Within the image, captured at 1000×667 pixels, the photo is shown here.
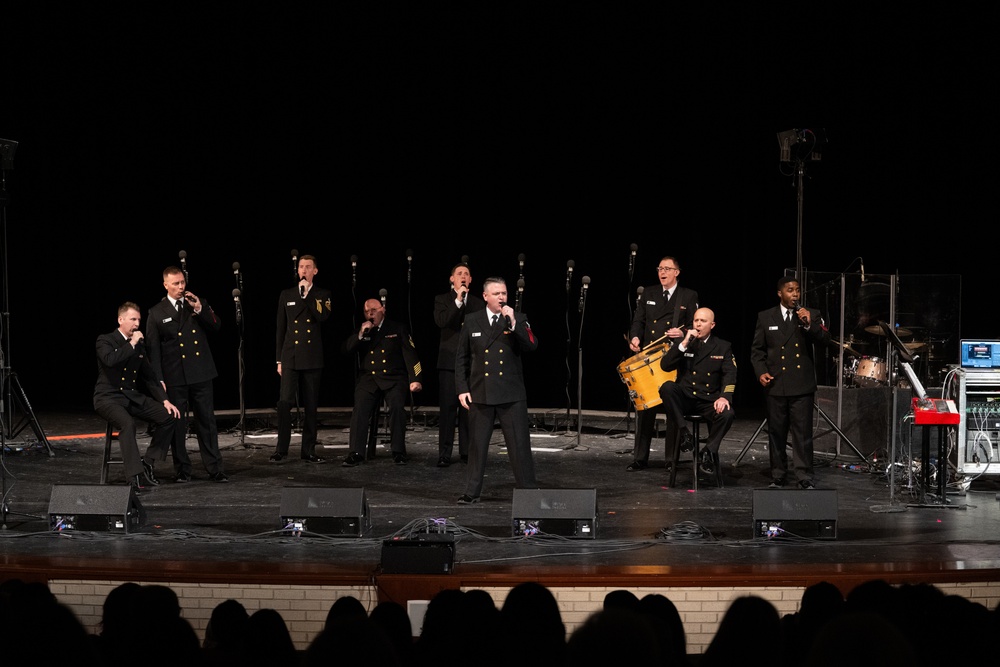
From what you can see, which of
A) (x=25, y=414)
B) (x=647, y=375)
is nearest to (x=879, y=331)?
(x=647, y=375)

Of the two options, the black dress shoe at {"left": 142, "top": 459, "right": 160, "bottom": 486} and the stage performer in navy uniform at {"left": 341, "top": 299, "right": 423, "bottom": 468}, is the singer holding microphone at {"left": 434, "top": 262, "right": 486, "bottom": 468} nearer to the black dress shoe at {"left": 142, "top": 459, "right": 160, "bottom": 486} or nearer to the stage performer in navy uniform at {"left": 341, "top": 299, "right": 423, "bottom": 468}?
the stage performer in navy uniform at {"left": 341, "top": 299, "right": 423, "bottom": 468}

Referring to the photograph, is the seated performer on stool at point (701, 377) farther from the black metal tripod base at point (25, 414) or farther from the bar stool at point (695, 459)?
the black metal tripod base at point (25, 414)

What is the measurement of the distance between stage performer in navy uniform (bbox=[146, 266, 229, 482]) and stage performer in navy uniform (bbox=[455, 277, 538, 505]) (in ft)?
7.39

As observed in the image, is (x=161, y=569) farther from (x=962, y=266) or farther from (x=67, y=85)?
(x=962, y=266)

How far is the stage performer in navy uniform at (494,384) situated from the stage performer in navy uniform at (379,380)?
6.15 ft

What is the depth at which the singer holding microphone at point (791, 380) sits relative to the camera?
27.3 feet

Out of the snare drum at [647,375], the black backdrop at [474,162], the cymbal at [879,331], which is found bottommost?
the snare drum at [647,375]

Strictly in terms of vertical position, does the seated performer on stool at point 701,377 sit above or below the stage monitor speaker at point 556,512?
above

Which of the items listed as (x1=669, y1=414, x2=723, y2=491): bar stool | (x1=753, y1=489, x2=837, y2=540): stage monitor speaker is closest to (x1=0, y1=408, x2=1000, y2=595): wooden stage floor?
(x1=753, y1=489, x2=837, y2=540): stage monitor speaker

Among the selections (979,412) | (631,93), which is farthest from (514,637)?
(631,93)

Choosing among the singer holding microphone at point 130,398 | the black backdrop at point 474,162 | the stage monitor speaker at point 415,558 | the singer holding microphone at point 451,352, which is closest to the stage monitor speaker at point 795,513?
the stage monitor speaker at point 415,558

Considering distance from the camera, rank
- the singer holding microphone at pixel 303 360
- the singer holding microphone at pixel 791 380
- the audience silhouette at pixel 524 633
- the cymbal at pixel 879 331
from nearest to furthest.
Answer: the audience silhouette at pixel 524 633 → the singer holding microphone at pixel 791 380 → the singer holding microphone at pixel 303 360 → the cymbal at pixel 879 331

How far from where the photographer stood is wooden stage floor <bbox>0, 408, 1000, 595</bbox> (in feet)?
17.3

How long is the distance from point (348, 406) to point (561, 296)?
314cm
